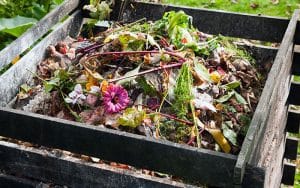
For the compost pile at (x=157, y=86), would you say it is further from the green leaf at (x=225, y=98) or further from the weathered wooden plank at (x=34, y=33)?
the weathered wooden plank at (x=34, y=33)

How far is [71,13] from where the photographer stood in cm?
311

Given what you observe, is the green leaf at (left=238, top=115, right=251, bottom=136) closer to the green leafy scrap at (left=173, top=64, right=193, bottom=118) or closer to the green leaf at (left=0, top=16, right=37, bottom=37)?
the green leafy scrap at (left=173, top=64, right=193, bottom=118)

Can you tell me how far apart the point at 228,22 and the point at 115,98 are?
3.27 ft

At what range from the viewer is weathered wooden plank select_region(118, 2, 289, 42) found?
292cm

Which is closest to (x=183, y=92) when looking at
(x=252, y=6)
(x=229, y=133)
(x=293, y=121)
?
(x=229, y=133)

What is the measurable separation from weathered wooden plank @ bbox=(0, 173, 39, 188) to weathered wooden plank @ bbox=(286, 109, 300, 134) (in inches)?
66.7

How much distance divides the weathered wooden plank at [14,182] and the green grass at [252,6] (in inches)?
146

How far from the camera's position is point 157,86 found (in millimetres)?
2311

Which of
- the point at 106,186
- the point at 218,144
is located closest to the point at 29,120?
the point at 106,186

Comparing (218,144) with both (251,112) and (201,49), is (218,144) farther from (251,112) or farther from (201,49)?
(201,49)

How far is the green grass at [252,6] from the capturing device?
554 centimetres

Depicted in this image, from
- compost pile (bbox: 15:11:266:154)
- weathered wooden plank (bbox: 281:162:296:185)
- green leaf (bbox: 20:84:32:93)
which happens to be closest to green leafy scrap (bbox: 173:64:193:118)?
compost pile (bbox: 15:11:266:154)

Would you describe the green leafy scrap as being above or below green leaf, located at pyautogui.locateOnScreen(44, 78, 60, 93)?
above

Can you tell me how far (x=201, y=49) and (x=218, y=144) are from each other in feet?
1.81
